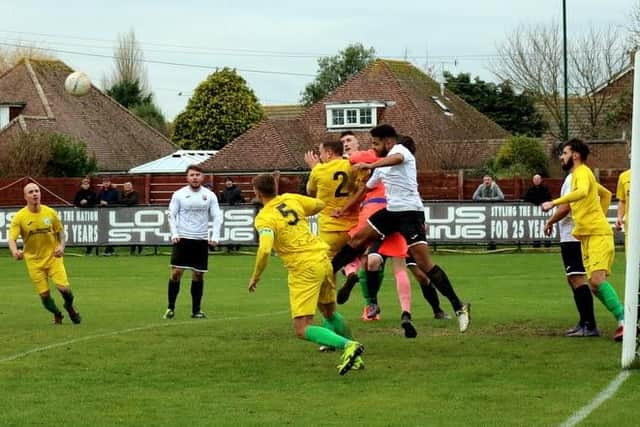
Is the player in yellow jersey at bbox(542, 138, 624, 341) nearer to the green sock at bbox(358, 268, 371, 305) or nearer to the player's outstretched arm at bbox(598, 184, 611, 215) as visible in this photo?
the player's outstretched arm at bbox(598, 184, 611, 215)

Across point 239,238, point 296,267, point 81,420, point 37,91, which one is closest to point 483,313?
point 296,267

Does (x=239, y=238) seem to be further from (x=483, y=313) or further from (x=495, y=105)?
(x=495, y=105)

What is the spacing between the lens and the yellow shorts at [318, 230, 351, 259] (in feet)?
49.4

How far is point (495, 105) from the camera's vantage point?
257ft

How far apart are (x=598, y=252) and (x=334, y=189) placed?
3.15m

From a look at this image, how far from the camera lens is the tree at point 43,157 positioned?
50.2 m

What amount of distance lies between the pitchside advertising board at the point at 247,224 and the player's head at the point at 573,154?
62.4ft

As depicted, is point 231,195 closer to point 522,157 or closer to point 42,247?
point 42,247

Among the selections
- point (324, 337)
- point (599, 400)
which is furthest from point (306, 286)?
point (599, 400)

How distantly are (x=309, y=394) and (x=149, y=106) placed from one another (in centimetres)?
8724

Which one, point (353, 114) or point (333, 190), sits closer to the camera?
point (333, 190)

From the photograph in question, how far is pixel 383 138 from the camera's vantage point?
13812mm

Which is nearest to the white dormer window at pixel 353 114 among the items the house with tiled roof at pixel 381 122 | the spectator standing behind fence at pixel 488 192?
the house with tiled roof at pixel 381 122

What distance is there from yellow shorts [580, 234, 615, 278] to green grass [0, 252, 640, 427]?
79 cm
